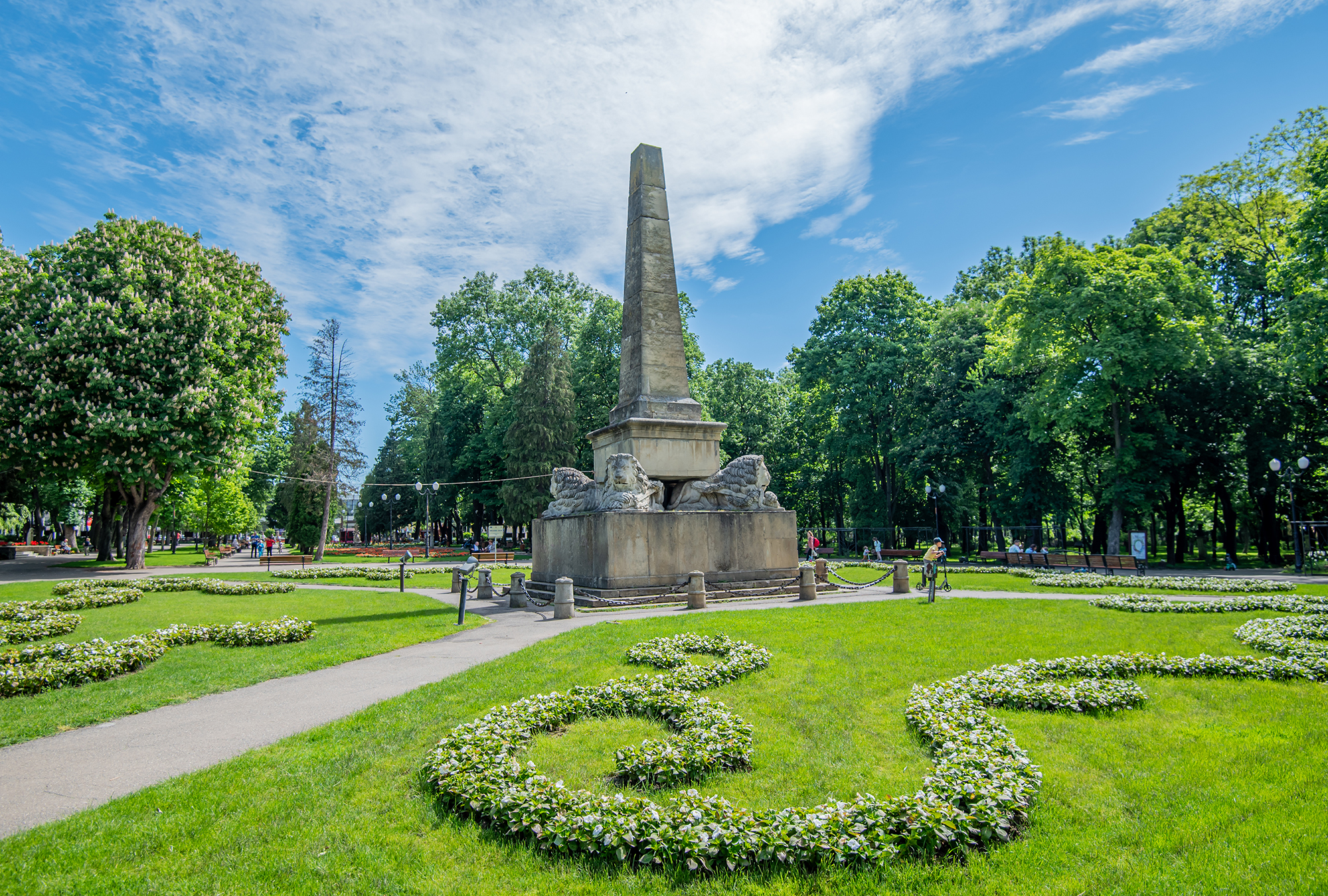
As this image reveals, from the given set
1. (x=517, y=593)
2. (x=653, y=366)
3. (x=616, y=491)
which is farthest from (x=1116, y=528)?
(x=517, y=593)

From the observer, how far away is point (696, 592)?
13.6 m

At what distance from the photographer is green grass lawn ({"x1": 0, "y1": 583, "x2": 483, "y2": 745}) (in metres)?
6.76

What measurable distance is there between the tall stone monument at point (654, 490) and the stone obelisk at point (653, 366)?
26mm

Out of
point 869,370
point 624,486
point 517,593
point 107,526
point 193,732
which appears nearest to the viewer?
point 193,732

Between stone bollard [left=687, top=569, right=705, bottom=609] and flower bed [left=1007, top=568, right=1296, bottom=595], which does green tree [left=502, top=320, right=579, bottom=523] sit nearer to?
flower bed [left=1007, top=568, right=1296, bottom=595]

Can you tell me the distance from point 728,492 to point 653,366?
3378mm

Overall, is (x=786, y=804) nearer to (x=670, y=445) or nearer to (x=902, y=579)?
(x=670, y=445)

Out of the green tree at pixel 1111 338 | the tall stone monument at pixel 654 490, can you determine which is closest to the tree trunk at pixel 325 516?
the tall stone monument at pixel 654 490

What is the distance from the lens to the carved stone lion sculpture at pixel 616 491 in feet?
48.6

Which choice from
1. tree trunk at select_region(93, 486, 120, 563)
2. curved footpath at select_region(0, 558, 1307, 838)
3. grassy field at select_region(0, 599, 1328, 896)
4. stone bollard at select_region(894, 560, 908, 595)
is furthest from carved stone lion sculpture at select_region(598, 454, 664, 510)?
tree trunk at select_region(93, 486, 120, 563)

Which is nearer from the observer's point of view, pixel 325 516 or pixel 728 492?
pixel 728 492

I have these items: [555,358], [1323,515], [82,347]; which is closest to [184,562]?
[82,347]

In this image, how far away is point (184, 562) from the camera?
118ft

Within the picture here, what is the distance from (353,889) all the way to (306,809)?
3.52ft
